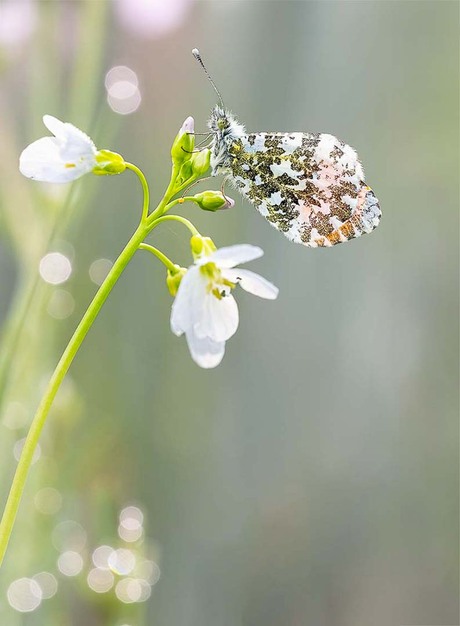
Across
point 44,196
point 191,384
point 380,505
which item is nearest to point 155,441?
point 191,384

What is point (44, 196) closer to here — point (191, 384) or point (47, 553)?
point (47, 553)

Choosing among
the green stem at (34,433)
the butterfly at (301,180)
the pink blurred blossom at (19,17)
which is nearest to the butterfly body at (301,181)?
the butterfly at (301,180)

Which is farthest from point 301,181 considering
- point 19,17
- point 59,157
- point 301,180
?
point 19,17

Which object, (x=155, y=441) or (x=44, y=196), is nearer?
(x=44, y=196)

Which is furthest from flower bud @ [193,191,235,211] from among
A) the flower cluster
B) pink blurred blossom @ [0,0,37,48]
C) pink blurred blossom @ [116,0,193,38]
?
pink blurred blossom @ [116,0,193,38]

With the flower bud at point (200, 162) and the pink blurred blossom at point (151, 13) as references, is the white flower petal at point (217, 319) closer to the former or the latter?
the flower bud at point (200, 162)

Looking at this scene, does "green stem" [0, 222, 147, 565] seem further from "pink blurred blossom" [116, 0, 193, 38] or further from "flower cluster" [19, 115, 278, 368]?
"pink blurred blossom" [116, 0, 193, 38]
